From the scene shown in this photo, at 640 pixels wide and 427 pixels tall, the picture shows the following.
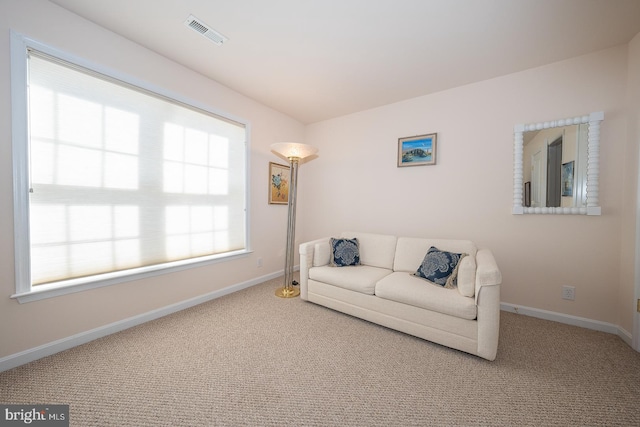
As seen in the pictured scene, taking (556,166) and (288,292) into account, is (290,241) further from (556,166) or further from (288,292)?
(556,166)

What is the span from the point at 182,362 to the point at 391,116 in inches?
143

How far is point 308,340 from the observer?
6.88 ft

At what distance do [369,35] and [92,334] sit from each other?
3522 millimetres

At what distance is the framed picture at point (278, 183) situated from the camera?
371cm

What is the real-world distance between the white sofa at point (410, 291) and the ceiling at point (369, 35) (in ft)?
6.27

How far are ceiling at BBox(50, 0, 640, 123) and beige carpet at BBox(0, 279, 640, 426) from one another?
2.66 meters

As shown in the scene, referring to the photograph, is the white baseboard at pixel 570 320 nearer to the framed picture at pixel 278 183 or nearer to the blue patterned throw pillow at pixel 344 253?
the blue patterned throw pillow at pixel 344 253

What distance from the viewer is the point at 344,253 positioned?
2.96 m

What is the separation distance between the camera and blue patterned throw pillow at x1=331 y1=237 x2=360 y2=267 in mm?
2934

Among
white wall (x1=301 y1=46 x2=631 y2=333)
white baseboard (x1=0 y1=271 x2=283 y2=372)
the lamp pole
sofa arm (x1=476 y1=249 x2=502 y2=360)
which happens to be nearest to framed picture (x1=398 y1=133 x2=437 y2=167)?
white wall (x1=301 y1=46 x2=631 y2=333)

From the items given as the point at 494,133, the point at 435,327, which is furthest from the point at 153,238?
the point at 494,133

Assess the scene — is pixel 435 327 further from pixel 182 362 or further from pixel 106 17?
pixel 106 17

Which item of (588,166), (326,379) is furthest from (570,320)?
(326,379)

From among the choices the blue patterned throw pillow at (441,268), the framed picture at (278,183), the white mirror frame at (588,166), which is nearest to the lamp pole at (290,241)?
the framed picture at (278,183)
